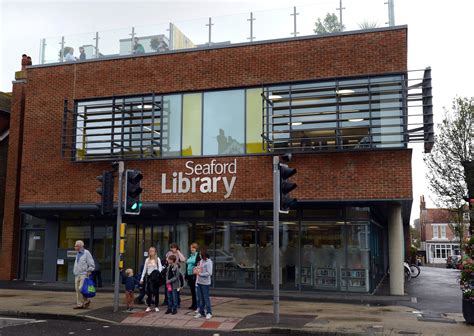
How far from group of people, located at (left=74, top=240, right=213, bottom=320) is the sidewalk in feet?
0.91

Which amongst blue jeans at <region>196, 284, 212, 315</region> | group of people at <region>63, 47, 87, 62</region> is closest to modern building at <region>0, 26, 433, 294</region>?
group of people at <region>63, 47, 87, 62</region>

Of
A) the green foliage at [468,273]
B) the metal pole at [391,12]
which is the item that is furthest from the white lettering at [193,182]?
the green foliage at [468,273]

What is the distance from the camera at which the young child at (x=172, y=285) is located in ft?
40.7

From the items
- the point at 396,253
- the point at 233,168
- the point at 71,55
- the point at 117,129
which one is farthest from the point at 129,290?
the point at 71,55

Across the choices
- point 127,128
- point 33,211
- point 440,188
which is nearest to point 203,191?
point 127,128

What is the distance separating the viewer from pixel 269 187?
1708cm

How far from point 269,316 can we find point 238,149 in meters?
7.06

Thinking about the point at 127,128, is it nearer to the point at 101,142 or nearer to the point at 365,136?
the point at 101,142

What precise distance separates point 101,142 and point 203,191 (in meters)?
4.38

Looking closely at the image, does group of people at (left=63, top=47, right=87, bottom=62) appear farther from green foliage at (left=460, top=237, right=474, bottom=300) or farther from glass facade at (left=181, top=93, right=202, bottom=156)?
green foliage at (left=460, top=237, right=474, bottom=300)

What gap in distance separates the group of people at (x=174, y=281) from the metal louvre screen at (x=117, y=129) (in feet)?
20.0

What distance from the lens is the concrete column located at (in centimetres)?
1680

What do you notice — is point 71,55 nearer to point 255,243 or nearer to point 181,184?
point 181,184

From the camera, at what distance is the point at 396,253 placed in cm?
1703
